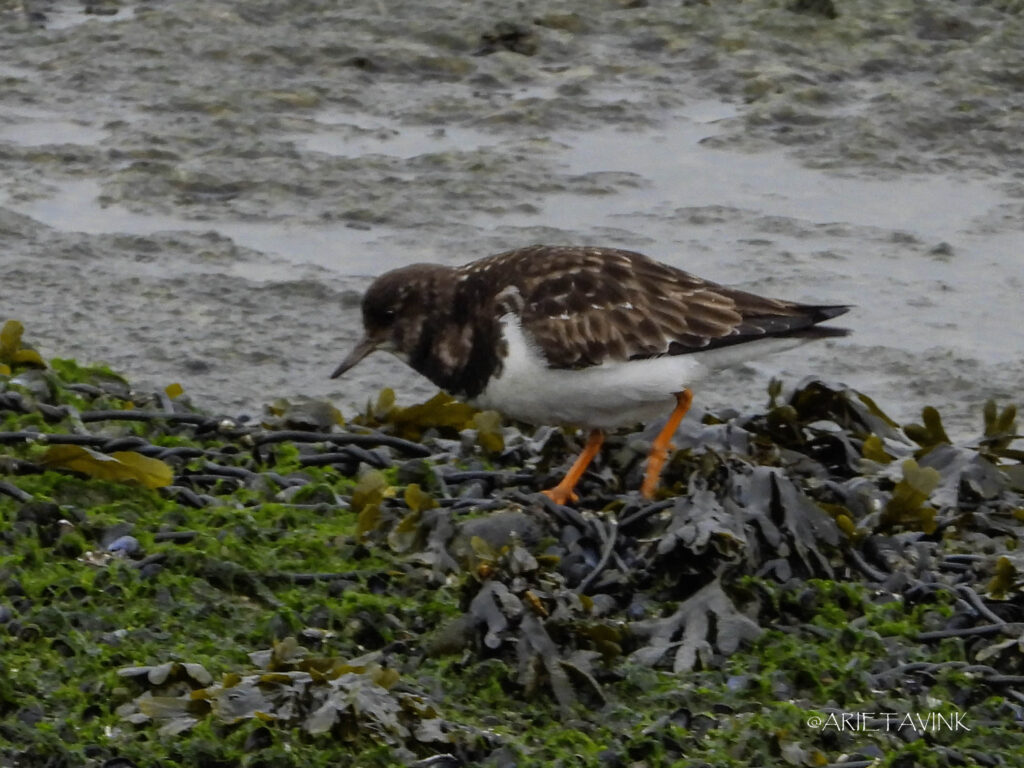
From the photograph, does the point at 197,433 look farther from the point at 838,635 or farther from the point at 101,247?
the point at 101,247

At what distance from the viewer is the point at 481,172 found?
7.76 m

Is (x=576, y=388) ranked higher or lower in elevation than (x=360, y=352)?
higher

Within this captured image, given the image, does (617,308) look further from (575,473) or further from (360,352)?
(360,352)

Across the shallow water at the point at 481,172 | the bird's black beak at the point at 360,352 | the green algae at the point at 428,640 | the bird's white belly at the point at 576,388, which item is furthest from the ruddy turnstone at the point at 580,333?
the shallow water at the point at 481,172

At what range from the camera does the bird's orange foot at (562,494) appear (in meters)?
A: 4.59

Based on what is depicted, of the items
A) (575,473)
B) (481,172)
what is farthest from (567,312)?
(481,172)

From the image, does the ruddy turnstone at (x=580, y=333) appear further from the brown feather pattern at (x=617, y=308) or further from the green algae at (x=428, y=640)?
the green algae at (x=428, y=640)

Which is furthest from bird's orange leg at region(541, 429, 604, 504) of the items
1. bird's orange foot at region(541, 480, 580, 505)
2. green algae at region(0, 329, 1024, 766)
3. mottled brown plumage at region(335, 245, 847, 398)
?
Result: mottled brown plumage at region(335, 245, 847, 398)

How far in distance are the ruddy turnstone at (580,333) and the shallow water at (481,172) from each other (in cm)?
139

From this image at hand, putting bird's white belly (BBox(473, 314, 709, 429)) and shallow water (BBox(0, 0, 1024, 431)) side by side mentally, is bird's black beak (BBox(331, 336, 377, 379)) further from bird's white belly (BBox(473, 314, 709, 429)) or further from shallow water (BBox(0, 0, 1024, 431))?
shallow water (BBox(0, 0, 1024, 431))

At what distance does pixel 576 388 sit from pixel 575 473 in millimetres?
220

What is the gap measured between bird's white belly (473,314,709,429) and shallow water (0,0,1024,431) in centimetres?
159

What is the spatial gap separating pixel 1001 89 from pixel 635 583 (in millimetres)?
5031

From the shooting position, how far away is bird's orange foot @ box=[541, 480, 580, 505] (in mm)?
4590
